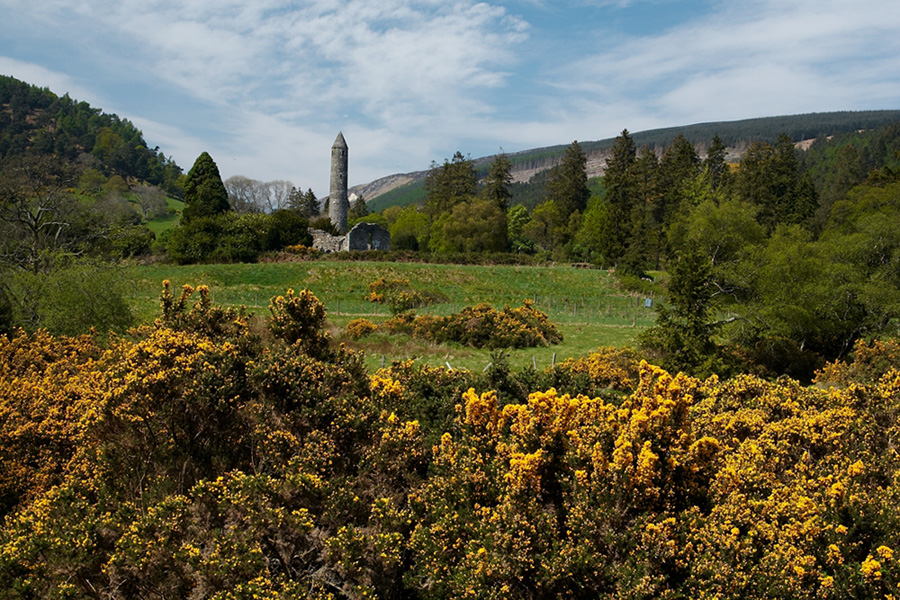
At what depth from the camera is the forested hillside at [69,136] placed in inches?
4380

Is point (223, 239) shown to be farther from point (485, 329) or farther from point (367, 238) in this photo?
point (485, 329)

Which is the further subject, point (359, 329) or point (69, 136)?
point (69, 136)

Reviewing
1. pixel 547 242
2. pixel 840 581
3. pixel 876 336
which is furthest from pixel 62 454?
pixel 547 242

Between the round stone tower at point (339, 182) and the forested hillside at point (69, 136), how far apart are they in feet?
203

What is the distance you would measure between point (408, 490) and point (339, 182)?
67500 millimetres

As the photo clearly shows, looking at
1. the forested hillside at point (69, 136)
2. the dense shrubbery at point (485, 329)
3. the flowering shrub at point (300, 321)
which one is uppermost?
the forested hillside at point (69, 136)

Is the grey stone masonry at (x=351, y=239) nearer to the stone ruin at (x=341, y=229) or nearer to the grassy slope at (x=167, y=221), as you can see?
the stone ruin at (x=341, y=229)

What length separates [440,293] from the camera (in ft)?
116

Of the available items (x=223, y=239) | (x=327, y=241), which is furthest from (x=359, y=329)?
(x=327, y=241)

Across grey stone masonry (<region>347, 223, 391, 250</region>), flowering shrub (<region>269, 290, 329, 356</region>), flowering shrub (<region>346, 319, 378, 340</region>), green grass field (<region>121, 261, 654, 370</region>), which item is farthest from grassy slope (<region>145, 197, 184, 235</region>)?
flowering shrub (<region>269, 290, 329, 356</region>)

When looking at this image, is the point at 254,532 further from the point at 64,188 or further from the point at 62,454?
the point at 64,188

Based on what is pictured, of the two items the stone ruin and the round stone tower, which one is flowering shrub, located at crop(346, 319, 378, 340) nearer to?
the stone ruin

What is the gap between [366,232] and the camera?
58.1 metres

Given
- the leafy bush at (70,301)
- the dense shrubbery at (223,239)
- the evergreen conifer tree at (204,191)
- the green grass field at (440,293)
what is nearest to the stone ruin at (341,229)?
the dense shrubbery at (223,239)
